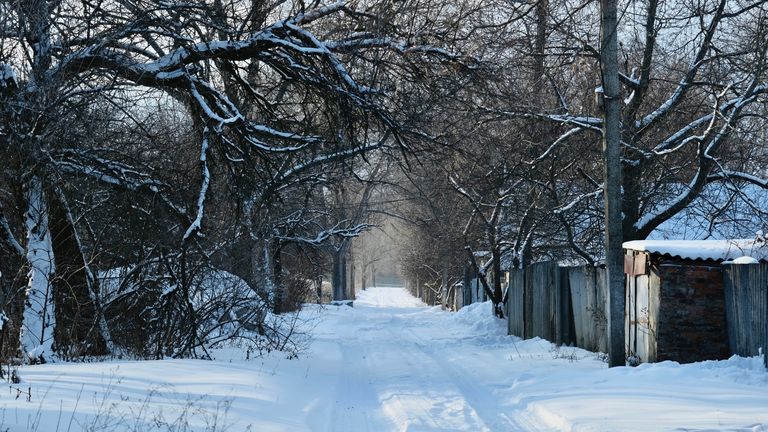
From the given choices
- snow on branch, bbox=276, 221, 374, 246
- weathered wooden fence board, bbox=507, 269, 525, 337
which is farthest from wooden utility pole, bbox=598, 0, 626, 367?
snow on branch, bbox=276, 221, 374, 246

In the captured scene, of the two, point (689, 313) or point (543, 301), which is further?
point (543, 301)

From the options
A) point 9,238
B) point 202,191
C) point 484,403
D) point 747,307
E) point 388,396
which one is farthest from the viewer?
point 747,307

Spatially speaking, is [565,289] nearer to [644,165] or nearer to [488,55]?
[644,165]

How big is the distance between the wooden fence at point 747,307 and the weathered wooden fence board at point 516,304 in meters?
7.97

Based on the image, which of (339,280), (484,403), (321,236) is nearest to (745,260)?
(484,403)

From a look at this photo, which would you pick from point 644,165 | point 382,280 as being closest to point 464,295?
point 644,165

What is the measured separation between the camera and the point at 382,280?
573 feet

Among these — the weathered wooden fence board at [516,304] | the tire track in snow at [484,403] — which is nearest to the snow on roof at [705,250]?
the tire track in snow at [484,403]

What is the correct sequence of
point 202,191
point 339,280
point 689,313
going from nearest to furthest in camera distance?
point 202,191 → point 689,313 → point 339,280

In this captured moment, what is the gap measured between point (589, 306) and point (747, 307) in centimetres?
452

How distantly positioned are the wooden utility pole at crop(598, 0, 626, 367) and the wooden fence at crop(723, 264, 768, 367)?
4.85 ft

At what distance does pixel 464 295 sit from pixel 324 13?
26.6 metres

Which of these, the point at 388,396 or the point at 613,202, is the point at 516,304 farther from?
the point at 388,396

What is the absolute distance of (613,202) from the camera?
38.0 ft
